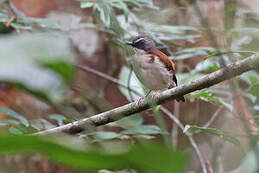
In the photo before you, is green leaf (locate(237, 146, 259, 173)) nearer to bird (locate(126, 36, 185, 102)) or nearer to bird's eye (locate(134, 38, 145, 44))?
bird (locate(126, 36, 185, 102))

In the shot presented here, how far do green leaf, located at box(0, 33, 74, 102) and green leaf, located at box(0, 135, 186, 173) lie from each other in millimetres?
43

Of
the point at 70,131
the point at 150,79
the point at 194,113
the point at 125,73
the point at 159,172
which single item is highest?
the point at 194,113

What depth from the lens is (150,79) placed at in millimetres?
2350

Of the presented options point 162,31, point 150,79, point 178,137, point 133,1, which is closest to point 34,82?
point 150,79

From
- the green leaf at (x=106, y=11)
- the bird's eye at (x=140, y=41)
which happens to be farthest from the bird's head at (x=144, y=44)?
the green leaf at (x=106, y=11)

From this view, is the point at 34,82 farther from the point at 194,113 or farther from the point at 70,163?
the point at 194,113

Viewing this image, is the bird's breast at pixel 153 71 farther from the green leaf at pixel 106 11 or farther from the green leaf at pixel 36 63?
the green leaf at pixel 36 63

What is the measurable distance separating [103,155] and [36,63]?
91mm

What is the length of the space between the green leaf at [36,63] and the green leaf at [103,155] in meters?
0.04

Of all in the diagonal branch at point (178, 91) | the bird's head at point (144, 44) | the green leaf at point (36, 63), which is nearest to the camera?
the green leaf at point (36, 63)

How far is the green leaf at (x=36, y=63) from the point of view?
0.82 feet

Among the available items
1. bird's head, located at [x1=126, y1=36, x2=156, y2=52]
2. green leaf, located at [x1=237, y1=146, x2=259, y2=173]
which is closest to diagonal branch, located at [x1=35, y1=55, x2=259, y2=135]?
green leaf, located at [x1=237, y1=146, x2=259, y2=173]

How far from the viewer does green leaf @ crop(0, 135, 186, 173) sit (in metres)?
0.28

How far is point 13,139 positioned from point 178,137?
4281 mm
